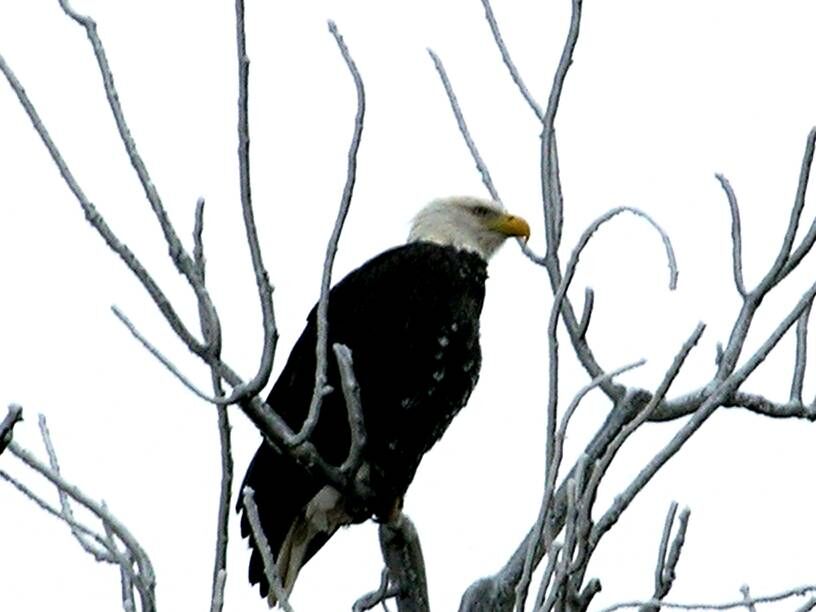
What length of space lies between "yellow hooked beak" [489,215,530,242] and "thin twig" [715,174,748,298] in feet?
7.98

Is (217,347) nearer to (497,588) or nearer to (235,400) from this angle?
(235,400)

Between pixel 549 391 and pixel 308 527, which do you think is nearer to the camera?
pixel 549 391

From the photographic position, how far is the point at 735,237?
4.12m

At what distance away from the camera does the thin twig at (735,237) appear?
4051mm

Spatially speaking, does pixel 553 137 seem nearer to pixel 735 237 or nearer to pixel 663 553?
pixel 735 237

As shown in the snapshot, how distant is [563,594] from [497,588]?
Result: 987 millimetres

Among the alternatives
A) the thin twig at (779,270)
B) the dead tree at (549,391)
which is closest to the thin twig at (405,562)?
the dead tree at (549,391)

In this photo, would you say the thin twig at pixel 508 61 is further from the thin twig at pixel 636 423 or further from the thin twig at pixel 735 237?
the thin twig at pixel 636 423

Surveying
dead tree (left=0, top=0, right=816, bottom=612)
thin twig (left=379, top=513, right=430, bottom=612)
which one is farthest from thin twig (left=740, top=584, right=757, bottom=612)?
thin twig (left=379, top=513, right=430, bottom=612)

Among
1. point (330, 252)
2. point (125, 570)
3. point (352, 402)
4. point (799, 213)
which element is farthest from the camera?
point (799, 213)

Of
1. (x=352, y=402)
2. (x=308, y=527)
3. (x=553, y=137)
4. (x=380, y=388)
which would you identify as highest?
(x=380, y=388)

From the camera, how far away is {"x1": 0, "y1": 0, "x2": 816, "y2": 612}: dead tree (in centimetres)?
305

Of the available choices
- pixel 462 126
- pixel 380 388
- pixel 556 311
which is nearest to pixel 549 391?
pixel 556 311

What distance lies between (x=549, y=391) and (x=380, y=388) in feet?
8.73
